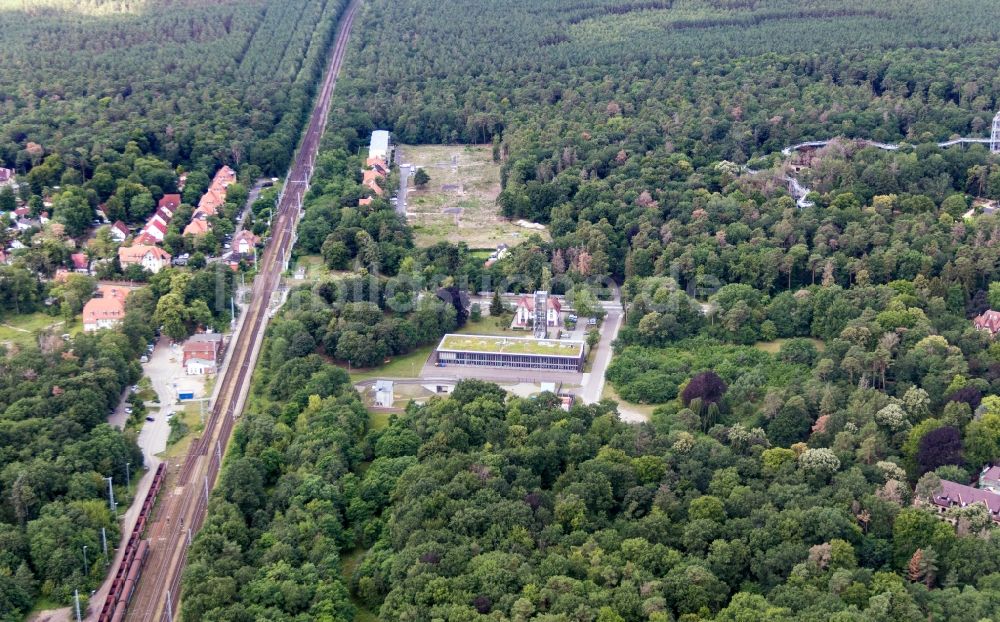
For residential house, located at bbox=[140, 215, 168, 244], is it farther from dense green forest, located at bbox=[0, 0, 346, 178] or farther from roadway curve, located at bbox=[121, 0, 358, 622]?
dense green forest, located at bbox=[0, 0, 346, 178]

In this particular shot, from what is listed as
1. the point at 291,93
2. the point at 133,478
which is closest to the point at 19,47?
the point at 291,93

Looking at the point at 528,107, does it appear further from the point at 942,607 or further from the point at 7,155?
the point at 942,607

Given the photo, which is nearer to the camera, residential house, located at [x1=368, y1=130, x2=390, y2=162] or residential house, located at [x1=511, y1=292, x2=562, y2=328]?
residential house, located at [x1=511, y1=292, x2=562, y2=328]

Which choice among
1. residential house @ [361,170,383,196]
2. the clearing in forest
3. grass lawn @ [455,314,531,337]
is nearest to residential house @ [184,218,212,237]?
residential house @ [361,170,383,196]

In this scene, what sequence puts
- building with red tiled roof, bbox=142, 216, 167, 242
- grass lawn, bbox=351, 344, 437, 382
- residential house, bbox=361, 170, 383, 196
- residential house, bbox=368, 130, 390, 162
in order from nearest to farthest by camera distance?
1. grass lawn, bbox=351, 344, 437, 382
2. building with red tiled roof, bbox=142, 216, 167, 242
3. residential house, bbox=361, 170, 383, 196
4. residential house, bbox=368, 130, 390, 162

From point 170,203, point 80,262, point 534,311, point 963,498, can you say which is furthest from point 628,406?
point 170,203

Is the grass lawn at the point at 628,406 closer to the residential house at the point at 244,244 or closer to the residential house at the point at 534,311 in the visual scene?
the residential house at the point at 534,311
